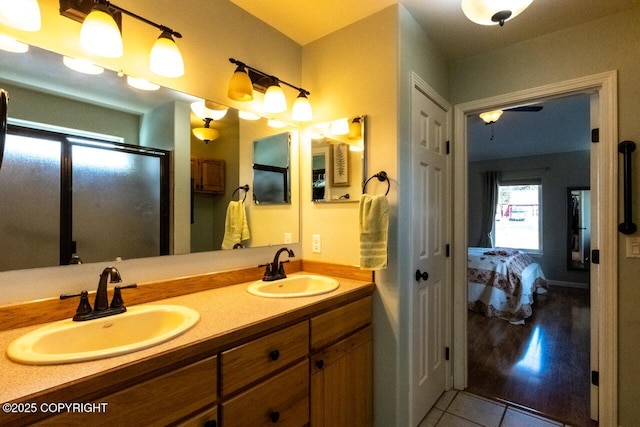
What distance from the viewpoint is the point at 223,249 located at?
164cm

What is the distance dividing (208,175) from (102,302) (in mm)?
757

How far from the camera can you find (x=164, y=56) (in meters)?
1.28

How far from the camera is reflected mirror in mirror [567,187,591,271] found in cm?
519

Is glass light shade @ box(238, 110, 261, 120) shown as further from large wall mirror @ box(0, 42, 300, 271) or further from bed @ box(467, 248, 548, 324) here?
bed @ box(467, 248, 548, 324)

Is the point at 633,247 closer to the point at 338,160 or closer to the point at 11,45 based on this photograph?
the point at 338,160

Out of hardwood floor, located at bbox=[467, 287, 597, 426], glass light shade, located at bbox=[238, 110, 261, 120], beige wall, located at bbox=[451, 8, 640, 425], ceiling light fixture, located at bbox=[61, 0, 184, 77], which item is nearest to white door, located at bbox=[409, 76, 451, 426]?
hardwood floor, located at bbox=[467, 287, 597, 426]

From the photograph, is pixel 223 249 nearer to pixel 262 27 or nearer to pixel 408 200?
pixel 408 200

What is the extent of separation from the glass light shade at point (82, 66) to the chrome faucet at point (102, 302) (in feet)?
2.63

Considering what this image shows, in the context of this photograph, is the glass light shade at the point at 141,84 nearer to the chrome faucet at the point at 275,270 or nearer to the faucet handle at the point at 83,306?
the faucet handle at the point at 83,306

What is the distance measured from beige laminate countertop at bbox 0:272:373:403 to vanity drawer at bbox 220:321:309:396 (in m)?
0.07

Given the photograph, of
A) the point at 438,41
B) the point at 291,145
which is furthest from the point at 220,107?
the point at 438,41

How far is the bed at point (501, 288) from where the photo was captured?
3.54 m

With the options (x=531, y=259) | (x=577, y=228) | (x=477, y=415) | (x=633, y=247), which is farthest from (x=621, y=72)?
(x=577, y=228)

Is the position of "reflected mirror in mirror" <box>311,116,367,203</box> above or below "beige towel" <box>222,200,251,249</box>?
above
